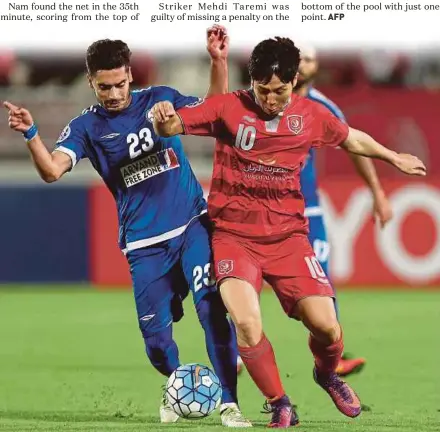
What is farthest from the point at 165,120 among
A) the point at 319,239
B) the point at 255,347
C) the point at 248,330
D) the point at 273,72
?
the point at 319,239

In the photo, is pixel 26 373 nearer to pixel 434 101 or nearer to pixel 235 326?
pixel 235 326

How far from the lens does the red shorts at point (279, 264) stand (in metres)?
6.93

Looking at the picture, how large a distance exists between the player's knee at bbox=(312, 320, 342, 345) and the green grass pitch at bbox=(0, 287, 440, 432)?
454mm

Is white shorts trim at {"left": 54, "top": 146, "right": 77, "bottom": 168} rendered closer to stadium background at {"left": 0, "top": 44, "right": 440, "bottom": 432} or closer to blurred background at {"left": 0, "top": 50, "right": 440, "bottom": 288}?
stadium background at {"left": 0, "top": 44, "right": 440, "bottom": 432}

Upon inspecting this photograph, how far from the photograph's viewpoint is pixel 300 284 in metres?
6.97

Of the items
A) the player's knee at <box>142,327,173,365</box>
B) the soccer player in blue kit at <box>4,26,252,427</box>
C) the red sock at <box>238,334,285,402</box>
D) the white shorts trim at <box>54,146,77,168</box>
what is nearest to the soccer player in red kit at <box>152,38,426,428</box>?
the red sock at <box>238,334,285,402</box>

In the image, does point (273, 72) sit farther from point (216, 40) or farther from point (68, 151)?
point (68, 151)

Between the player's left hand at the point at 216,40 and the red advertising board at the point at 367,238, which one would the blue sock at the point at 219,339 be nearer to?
the player's left hand at the point at 216,40

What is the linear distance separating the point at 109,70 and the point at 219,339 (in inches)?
62.6

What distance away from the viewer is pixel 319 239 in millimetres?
9266

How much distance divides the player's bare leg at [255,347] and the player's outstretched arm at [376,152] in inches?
39.7

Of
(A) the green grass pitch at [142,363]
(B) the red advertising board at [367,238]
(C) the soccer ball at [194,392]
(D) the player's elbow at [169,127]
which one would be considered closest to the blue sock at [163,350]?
(A) the green grass pitch at [142,363]

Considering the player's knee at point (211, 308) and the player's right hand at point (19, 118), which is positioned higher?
the player's right hand at point (19, 118)

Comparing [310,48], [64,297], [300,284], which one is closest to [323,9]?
[310,48]
